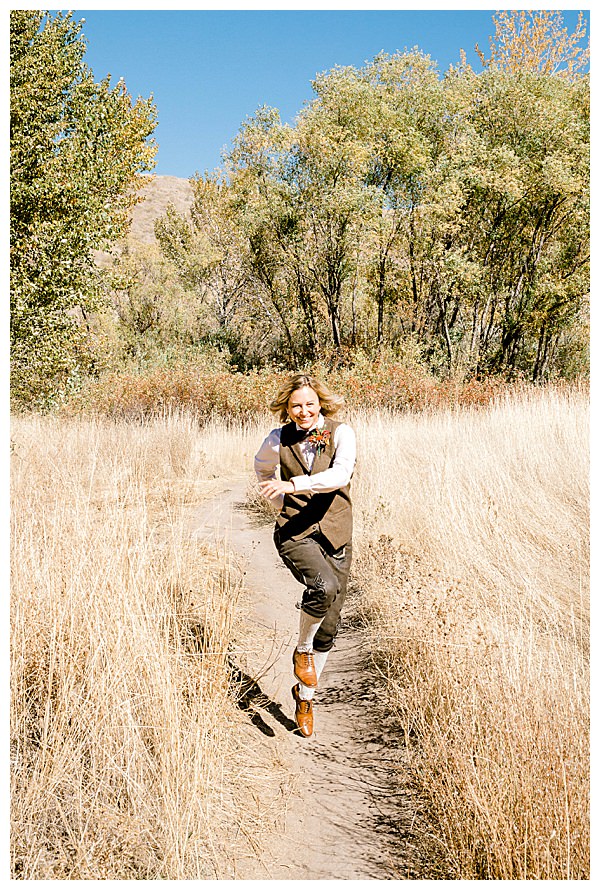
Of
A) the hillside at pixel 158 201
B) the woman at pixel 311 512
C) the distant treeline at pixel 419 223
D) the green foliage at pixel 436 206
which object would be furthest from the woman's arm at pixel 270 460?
the hillside at pixel 158 201

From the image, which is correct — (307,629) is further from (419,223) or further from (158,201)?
(158,201)

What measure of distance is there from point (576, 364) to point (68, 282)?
2056 centimetres

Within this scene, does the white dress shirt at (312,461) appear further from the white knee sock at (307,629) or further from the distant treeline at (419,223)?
the distant treeline at (419,223)

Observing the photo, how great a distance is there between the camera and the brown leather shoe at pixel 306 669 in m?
3.75

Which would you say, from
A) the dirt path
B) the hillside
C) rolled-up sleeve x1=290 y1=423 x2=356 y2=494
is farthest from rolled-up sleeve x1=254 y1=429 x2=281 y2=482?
the hillside

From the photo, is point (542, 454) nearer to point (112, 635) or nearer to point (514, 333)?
point (112, 635)

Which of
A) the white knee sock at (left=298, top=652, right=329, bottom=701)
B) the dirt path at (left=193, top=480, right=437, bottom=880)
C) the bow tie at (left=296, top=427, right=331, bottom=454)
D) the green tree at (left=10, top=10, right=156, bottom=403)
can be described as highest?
the green tree at (left=10, top=10, right=156, bottom=403)

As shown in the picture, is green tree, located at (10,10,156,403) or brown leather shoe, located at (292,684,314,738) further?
green tree, located at (10,10,156,403)

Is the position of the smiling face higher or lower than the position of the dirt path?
higher

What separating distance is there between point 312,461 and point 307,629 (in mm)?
929

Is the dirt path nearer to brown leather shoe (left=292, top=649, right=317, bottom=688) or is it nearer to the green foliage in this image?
brown leather shoe (left=292, top=649, right=317, bottom=688)

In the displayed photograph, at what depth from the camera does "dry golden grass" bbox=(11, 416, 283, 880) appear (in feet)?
8.76

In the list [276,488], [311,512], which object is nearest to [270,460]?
[311,512]

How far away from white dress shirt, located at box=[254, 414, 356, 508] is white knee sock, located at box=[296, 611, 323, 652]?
0.64 m
